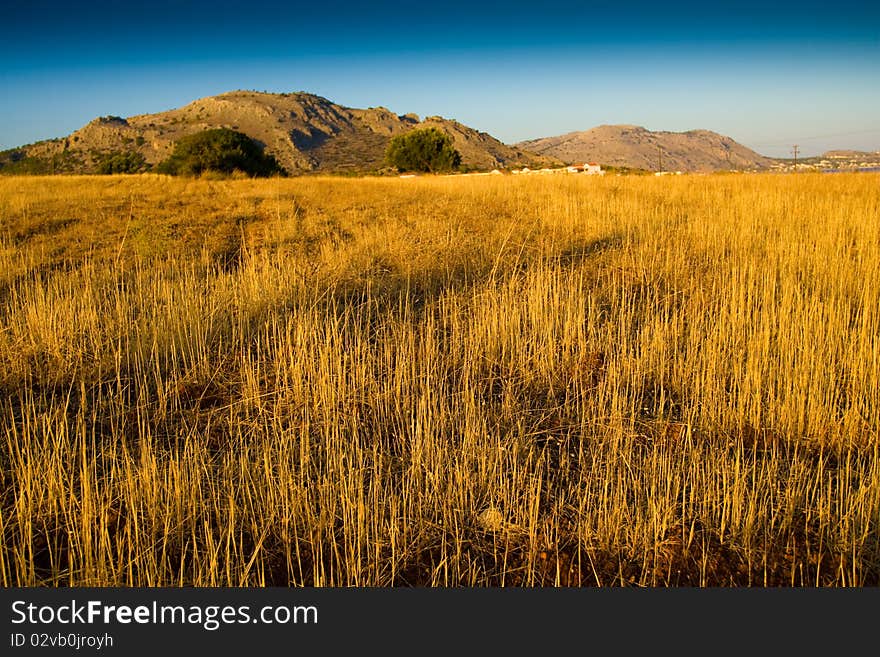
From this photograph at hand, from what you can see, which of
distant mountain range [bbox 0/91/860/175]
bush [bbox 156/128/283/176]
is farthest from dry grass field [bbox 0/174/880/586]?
distant mountain range [bbox 0/91/860/175]

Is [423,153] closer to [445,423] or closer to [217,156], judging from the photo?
[217,156]

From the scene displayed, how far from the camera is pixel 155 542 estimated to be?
1.96 metres

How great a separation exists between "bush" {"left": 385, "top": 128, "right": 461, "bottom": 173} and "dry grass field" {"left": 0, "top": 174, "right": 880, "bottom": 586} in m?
33.8

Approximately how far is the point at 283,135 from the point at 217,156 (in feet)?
209

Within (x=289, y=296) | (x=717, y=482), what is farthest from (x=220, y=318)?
(x=717, y=482)

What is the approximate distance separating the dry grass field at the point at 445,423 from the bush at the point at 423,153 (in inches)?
1330

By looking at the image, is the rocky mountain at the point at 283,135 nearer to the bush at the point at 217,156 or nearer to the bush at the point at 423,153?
the bush at the point at 423,153

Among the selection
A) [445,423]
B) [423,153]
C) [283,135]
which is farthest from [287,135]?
[445,423]

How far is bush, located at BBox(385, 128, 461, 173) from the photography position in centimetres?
3888

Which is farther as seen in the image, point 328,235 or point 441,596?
point 328,235

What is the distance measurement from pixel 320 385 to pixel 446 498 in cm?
121

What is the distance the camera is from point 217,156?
84.6 feet

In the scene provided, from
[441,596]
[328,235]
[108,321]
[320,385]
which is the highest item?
[328,235]

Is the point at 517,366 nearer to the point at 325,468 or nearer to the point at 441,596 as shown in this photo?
the point at 325,468
